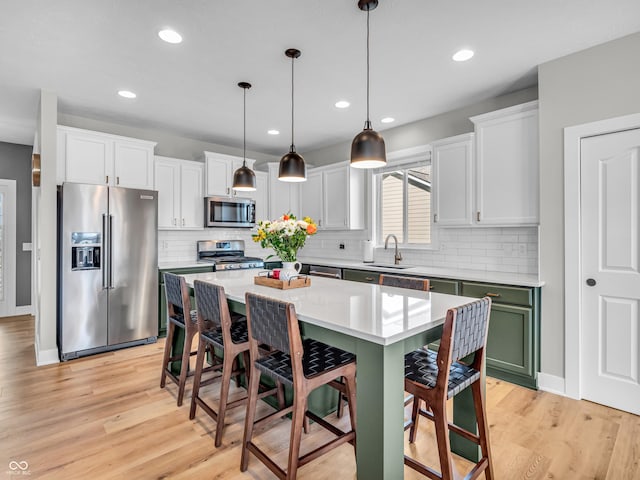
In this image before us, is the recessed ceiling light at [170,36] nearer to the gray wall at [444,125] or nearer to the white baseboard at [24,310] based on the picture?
the gray wall at [444,125]

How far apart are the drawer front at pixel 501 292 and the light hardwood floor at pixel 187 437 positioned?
0.71 meters

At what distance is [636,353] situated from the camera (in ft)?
7.94

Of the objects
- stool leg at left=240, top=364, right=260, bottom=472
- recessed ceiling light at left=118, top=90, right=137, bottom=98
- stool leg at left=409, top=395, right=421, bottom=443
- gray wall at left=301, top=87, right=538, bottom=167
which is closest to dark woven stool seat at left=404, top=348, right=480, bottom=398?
stool leg at left=409, top=395, right=421, bottom=443

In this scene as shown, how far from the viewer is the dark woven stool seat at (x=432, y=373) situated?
5.14 ft

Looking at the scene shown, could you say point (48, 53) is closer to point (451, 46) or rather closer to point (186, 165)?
point (186, 165)

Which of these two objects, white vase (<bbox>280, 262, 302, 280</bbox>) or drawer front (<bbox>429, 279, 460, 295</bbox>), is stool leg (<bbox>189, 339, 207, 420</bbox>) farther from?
drawer front (<bbox>429, 279, 460, 295</bbox>)

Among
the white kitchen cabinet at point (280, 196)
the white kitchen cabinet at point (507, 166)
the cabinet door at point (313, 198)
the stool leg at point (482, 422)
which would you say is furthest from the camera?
the white kitchen cabinet at point (280, 196)

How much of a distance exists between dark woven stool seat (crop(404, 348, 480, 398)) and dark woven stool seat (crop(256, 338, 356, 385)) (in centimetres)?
31

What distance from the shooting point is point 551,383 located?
275 cm

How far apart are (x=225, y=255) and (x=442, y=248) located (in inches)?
121

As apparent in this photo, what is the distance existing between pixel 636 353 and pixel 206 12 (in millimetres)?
3638

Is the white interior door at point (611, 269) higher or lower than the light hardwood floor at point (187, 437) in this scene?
higher

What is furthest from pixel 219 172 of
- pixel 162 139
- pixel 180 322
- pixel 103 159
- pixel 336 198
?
pixel 180 322

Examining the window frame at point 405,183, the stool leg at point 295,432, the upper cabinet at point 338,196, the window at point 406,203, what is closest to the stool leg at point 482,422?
the stool leg at point 295,432
